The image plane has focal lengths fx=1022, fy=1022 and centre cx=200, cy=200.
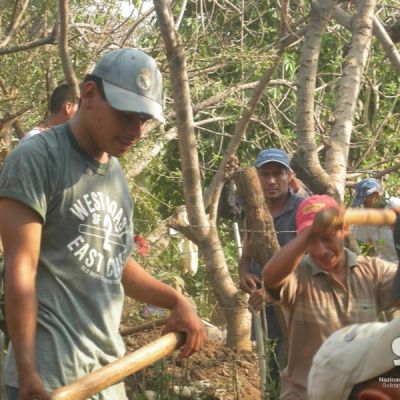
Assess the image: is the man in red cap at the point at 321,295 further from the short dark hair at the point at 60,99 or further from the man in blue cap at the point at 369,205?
the short dark hair at the point at 60,99

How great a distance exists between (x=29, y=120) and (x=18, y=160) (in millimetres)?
5288

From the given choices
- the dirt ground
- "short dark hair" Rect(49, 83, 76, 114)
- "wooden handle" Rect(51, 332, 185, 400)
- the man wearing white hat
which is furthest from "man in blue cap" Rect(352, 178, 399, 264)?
the man wearing white hat

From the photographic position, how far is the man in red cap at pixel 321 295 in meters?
3.85

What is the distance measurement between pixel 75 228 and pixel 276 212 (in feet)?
9.31

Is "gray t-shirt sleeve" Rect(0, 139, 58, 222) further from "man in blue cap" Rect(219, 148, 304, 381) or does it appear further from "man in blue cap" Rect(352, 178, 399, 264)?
"man in blue cap" Rect(352, 178, 399, 264)

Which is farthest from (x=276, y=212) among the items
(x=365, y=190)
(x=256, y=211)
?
(x=365, y=190)

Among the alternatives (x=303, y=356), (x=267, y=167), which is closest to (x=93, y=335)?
(x=303, y=356)

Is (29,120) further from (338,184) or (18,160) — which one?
(18,160)

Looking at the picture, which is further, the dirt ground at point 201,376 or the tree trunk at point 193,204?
the tree trunk at point 193,204

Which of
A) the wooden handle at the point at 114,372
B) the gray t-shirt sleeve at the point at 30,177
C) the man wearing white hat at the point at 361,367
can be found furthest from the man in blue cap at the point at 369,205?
the man wearing white hat at the point at 361,367

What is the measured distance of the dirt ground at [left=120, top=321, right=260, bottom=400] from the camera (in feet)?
18.6

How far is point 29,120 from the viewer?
8234 mm

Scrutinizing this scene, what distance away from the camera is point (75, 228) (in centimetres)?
312

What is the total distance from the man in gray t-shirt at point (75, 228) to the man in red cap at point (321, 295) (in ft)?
2.65
